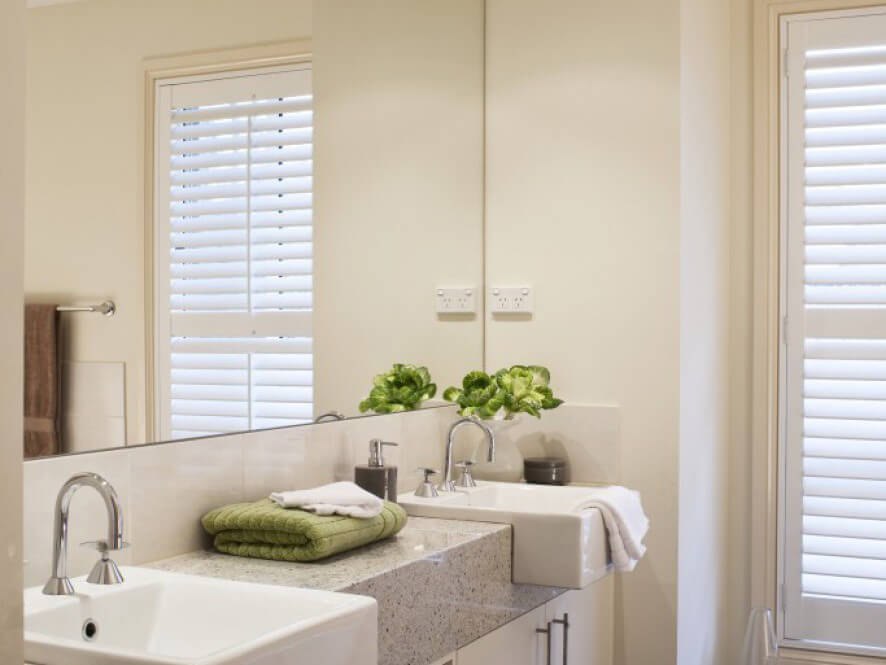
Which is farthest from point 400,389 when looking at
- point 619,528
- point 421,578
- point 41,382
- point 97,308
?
point 41,382

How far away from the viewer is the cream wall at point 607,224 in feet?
8.96

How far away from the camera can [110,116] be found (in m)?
1.69

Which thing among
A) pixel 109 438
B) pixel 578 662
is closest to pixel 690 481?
pixel 578 662

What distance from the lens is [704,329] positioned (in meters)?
2.98

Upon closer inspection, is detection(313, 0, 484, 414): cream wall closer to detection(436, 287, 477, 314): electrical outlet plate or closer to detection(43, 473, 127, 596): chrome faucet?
detection(436, 287, 477, 314): electrical outlet plate

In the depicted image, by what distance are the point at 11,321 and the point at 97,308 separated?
0.85m

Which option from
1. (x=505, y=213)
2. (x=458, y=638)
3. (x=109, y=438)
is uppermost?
→ (x=505, y=213)

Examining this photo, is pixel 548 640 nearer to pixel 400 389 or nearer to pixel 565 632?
pixel 565 632

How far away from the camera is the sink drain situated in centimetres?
144

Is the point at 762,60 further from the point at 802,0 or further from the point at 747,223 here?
the point at 747,223

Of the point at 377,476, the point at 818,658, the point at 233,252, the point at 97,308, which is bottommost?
the point at 818,658

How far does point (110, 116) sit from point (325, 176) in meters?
0.74

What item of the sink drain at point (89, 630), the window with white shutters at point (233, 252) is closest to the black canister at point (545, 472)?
the window with white shutters at point (233, 252)

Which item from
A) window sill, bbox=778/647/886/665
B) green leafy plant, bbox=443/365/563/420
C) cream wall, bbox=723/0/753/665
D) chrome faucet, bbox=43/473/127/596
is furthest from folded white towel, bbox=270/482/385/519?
window sill, bbox=778/647/886/665
